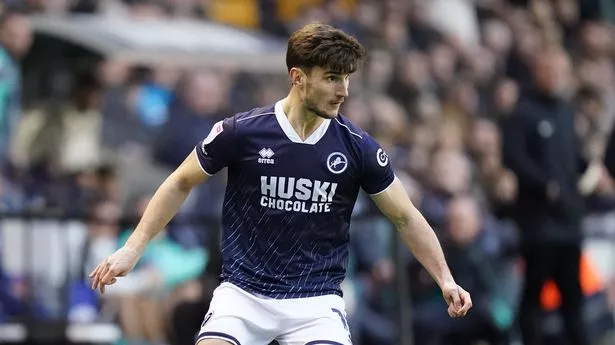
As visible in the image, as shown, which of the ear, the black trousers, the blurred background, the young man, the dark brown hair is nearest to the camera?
the dark brown hair

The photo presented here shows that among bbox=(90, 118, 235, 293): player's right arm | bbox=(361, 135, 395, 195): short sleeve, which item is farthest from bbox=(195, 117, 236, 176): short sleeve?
bbox=(361, 135, 395, 195): short sleeve

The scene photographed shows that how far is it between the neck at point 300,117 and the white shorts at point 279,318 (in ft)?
2.74

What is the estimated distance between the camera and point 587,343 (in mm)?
12562

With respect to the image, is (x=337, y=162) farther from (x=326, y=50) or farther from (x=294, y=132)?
(x=326, y=50)

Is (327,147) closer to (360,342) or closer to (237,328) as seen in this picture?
(237,328)

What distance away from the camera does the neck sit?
773cm

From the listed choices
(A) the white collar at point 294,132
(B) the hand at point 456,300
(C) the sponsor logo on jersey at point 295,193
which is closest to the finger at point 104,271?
(C) the sponsor logo on jersey at point 295,193

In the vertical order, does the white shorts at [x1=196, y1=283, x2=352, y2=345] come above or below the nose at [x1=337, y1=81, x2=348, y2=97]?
Result: below

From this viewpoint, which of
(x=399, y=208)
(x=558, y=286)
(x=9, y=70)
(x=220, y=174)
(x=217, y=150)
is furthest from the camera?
(x=220, y=174)

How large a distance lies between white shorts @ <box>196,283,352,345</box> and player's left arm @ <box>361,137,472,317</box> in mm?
530

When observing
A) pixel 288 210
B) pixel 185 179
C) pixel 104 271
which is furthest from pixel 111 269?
pixel 288 210

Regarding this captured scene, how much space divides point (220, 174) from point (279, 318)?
19.6 ft

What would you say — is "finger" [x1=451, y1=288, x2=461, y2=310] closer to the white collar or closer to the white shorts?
the white shorts

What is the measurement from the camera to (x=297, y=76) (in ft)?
25.0
